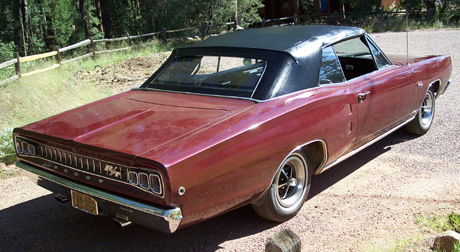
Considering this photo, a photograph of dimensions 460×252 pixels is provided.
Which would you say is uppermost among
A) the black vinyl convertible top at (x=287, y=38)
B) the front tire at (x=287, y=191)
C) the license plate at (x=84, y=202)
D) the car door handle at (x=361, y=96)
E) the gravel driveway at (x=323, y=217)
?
the black vinyl convertible top at (x=287, y=38)

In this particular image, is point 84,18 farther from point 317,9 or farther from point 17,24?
point 317,9

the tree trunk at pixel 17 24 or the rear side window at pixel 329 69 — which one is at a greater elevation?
the tree trunk at pixel 17 24

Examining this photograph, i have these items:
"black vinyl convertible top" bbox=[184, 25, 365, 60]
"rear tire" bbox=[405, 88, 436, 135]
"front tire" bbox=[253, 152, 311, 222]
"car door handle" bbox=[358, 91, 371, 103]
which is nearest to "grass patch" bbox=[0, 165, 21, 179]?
"black vinyl convertible top" bbox=[184, 25, 365, 60]

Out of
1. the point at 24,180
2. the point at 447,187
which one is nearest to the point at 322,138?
the point at 447,187

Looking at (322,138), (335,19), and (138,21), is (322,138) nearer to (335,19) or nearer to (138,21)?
(335,19)

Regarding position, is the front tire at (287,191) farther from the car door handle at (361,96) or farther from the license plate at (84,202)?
the license plate at (84,202)

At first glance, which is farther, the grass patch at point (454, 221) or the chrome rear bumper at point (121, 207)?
the grass patch at point (454, 221)

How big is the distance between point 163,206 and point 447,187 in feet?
9.60

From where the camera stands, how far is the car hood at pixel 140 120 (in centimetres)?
327

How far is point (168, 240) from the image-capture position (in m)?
3.74

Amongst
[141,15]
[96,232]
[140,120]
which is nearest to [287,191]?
[140,120]

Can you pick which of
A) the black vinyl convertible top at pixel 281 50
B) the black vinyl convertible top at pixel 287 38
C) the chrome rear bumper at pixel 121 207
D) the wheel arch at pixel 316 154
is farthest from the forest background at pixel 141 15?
the chrome rear bumper at pixel 121 207

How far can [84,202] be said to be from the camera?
3395 millimetres

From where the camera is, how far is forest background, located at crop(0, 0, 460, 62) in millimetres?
24234
